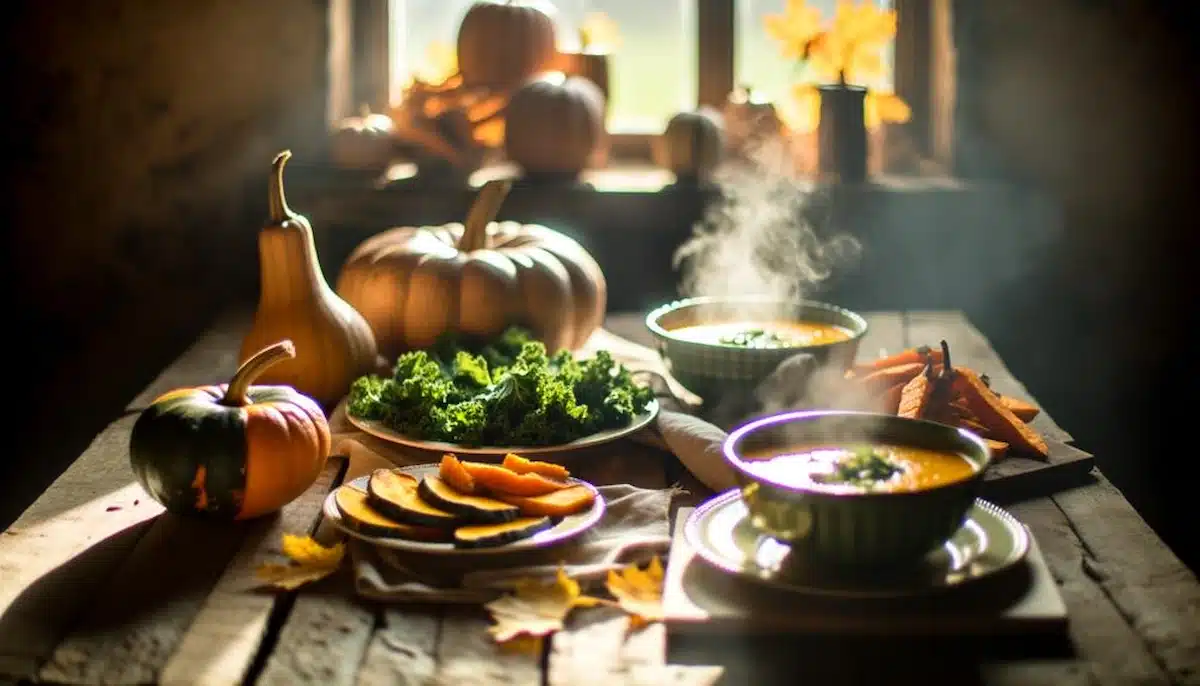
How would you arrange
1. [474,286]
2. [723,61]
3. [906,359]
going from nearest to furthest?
[906,359] < [474,286] < [723,61]

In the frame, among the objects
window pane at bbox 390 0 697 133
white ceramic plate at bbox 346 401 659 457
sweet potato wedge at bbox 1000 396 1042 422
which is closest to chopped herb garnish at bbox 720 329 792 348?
white ceramic plate at bbox 346 401 659 457

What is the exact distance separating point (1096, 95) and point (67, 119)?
2562mm

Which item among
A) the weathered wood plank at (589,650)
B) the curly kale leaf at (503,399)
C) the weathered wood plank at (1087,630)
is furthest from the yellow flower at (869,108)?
the weathered wood plank at (589,650)

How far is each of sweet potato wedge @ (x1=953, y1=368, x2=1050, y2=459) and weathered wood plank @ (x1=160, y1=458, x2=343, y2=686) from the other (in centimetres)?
92

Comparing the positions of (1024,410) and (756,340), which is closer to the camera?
(1024,410)

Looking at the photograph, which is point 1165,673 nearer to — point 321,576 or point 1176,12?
point 321,576

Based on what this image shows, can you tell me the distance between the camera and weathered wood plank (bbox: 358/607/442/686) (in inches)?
49.1

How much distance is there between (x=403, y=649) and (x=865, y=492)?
0.48 m

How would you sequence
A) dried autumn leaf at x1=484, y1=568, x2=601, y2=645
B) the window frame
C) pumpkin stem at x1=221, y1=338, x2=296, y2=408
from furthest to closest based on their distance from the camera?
1. the window frame
2. pumpkin stem at x1=221, y1=338, x2=296, y2=408
3. dried autumn leaf at x1=484, y1=568, x2=601, y2=645

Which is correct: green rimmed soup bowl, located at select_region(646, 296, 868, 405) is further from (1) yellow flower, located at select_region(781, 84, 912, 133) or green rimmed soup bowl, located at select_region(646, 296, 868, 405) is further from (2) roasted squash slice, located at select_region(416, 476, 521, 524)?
(1) yellow flower, located at select_region(781, 84, 912, 133)

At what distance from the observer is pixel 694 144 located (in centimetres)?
323

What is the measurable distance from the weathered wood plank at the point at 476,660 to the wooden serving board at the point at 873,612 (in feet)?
0.51

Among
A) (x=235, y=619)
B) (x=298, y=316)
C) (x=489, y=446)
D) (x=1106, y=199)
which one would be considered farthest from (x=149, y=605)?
(x=1106, y=199)

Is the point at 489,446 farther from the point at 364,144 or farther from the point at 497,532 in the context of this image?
the point at 364,144
